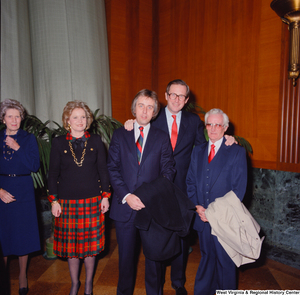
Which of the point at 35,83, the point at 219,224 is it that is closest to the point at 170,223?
the point at 219,224

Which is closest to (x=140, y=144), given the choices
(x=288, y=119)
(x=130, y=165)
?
(x=130, y=165)

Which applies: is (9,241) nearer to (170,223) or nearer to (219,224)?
(170,223)

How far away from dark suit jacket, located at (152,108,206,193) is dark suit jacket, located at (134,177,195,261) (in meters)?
0.47

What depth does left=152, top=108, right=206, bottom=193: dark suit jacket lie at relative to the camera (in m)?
2.17

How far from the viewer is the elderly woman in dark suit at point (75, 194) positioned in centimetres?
188

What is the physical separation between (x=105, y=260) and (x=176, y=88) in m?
2.05

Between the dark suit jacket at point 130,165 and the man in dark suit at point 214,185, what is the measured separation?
0.29 m

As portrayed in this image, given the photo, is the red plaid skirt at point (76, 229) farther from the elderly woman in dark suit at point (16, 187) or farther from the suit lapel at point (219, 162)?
the suit lapel at point (219, 162)

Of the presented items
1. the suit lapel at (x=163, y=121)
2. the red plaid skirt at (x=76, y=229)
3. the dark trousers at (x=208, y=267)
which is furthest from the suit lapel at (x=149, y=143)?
the dark trousers at (x=208, y=267)

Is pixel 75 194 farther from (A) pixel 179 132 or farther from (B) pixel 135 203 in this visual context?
(A) pixel 179 132

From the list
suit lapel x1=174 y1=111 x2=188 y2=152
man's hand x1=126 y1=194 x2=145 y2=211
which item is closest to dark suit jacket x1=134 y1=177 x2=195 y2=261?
man's hand x1=126 y1=194 x2=145 y2=211

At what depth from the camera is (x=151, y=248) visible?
65.8 inches

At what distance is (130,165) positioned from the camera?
1798 mm

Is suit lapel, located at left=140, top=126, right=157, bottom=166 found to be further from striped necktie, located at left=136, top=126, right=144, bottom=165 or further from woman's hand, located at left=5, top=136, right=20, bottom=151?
woman's hand, located at left=5, top=136, right=20, bottom=151
